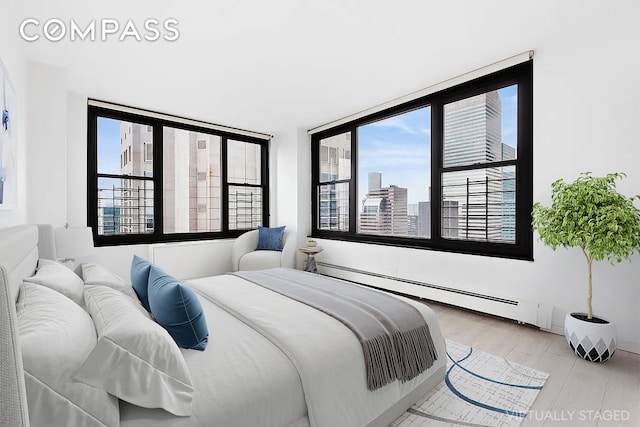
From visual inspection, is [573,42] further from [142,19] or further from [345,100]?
[142,19]

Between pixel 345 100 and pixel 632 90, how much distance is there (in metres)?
2.75

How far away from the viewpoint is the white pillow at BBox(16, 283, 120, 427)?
2.62 feet

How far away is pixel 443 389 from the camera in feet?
6.20

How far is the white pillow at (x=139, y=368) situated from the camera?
92 centimetres

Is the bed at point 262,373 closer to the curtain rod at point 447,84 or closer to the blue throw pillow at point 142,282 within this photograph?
the blue throw pillow at point 142,282

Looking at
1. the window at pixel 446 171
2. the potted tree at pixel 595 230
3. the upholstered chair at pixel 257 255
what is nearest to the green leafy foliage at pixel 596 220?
the potted tree at pixel 595 230

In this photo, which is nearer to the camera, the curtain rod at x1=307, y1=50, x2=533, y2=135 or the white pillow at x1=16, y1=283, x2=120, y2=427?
the white pillow at x1=16, y1=283, x2=120, y2=427

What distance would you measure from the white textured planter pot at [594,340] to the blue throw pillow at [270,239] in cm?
371

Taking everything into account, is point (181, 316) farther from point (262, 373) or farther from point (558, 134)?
point (558, 134)

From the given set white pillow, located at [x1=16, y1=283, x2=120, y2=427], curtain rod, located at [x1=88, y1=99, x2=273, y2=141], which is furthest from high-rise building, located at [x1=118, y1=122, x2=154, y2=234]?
white pillow, located at [x1=16, y1=283, x2=120, y2=427]

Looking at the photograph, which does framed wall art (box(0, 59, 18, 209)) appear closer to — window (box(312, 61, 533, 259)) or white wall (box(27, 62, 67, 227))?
white wall (box(27, 62, 67, 227))

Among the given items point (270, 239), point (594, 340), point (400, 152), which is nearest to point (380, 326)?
point (594, 340)

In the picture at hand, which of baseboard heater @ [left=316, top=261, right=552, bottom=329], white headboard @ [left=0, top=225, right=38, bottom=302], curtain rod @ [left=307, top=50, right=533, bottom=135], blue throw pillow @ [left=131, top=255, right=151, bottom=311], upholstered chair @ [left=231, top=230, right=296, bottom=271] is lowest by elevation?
baseboard heater @ [left=316, top=261, right=552, bottom=329]

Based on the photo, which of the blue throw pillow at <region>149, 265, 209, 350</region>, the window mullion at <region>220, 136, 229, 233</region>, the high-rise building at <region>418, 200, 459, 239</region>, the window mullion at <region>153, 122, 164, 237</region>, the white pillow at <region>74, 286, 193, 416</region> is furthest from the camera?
the window mullion at <region>220, 136, 229, 233</region>
